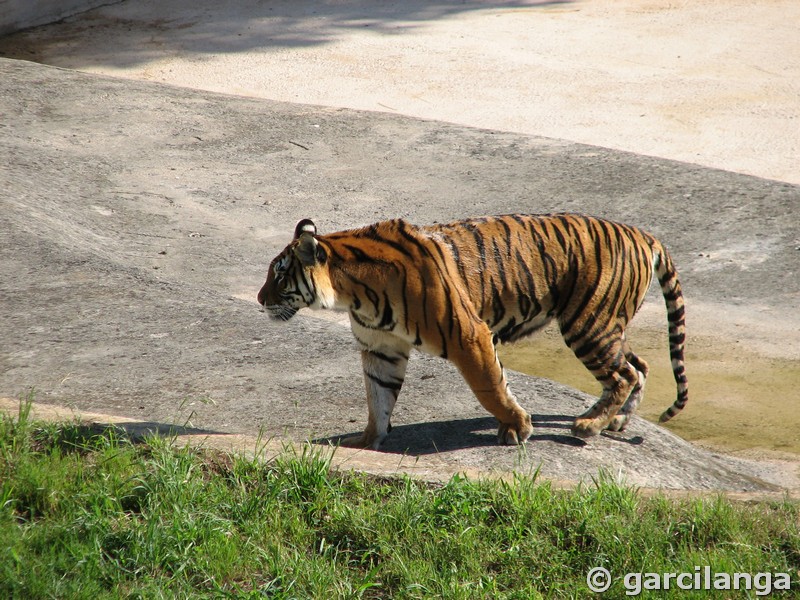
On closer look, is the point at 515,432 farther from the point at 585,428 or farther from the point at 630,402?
the point at 630,402

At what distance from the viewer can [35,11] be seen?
15.2m

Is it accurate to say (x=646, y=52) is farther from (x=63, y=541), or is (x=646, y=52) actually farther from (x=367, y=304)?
(x=63, y=541)

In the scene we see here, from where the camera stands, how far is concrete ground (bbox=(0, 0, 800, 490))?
5.01 metres

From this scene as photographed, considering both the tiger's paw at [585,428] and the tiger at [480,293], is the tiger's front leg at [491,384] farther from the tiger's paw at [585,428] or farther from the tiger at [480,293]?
the tiger's paw at [585,428]

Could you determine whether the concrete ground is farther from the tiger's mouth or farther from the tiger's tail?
the tiger's mouth

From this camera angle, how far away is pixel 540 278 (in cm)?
473

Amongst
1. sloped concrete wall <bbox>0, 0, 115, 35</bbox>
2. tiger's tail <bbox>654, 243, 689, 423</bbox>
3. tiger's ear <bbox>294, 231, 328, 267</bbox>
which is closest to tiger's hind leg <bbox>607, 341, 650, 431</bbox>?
tiger's tail <bbox>654, 243, 689, 423</bbox>

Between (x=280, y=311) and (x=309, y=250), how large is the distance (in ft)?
1.44

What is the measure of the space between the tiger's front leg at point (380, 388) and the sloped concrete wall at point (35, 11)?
40.3ft

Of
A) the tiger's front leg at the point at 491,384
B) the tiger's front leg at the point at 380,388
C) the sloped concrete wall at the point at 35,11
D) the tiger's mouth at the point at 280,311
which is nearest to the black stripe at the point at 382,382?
the tiger's front leg at the point at 380,388

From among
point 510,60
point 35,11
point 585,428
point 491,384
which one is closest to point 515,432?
point 491,384

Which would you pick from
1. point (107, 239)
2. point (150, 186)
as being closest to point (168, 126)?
point (150, 186)

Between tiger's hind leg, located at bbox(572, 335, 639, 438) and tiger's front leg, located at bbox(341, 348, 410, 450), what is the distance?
919 mm

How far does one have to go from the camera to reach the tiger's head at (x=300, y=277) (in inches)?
177
